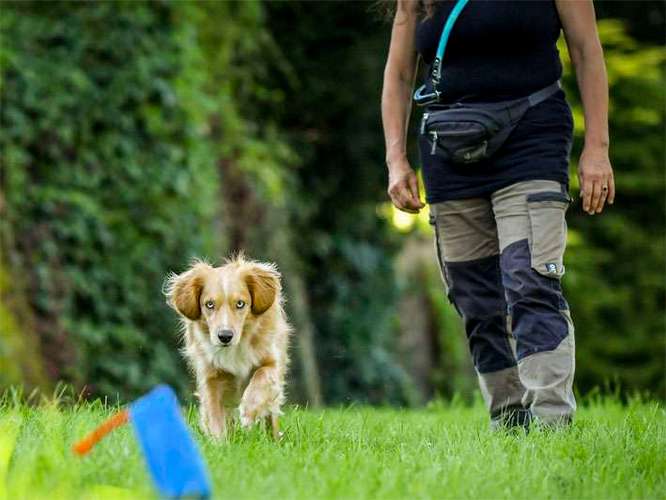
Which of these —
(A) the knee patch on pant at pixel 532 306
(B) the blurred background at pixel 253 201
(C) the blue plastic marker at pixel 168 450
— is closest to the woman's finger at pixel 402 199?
(A) the knee patch on pant at pixel 532 306

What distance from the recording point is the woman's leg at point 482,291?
5.78 metres

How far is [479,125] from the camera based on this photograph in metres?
5.44

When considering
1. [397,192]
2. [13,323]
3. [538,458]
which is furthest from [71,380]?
[538,458]

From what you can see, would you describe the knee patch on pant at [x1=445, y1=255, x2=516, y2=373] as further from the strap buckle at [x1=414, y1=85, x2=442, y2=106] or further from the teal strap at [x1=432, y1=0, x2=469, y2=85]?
the teal strap at [x1=432, y1=0, x2=469, y2=85]

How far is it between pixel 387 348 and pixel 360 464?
31.3 feet

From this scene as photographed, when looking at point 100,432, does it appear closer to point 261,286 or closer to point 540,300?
point 261,286

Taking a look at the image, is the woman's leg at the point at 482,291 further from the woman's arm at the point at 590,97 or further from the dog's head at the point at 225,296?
the dog's head at the point at 225,296

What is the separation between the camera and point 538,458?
15.1ft

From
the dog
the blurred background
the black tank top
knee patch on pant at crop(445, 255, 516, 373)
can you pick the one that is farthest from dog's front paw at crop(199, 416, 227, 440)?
the black tank top

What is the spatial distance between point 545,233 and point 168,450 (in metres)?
2.49

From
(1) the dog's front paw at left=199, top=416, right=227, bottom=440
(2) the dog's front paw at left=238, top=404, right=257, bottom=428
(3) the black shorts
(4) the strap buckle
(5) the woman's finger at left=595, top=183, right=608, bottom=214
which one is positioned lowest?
(1) the dog's front paw at left=199, top=416, right=227, bottom=440

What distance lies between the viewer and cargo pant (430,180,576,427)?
5379 millimetres

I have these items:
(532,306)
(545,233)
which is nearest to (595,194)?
(545,233)

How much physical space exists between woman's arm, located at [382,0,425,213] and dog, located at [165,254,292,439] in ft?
2.35
